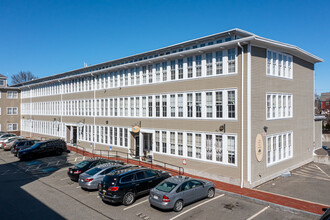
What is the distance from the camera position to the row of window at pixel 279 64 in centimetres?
1823

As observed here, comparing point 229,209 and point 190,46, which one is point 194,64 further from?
point 229,209

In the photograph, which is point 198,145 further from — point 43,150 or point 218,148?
point 43,150

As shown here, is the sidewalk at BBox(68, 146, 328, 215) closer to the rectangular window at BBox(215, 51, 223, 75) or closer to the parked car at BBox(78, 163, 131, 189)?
the parked car at BBox(78, 163, 131, 189)

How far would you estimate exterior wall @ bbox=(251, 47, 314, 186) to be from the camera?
16609mm

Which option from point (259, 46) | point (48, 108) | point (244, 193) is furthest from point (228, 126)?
point (48, 108)

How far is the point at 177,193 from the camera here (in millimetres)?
12250

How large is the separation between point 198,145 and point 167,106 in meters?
4.43

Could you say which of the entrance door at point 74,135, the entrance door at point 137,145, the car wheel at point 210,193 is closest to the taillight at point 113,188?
the car wheel at point 210,193

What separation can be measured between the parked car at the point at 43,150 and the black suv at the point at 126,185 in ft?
51.9

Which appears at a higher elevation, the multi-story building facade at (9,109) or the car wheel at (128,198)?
the multi-story building facade at (9,109)

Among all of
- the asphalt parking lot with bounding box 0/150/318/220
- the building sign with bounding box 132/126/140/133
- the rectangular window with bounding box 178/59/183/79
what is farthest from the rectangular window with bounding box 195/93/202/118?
the building sign with bounding box 132/126/140/133

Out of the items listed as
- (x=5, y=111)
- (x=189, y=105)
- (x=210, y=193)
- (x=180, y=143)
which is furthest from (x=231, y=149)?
(x=5, y=111)

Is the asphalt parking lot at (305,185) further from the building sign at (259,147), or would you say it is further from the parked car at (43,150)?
the parked car at (43,150)

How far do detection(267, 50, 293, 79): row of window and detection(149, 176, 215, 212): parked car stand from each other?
1002 cm
